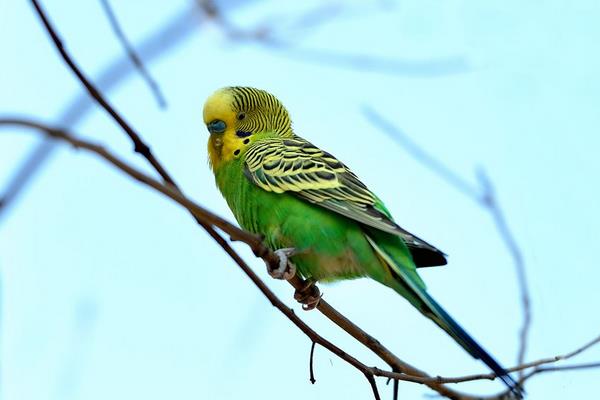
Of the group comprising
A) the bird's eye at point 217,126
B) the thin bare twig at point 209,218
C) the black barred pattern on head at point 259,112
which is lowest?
the thin bare twig at point 209,218

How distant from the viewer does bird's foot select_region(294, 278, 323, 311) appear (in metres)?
4.56

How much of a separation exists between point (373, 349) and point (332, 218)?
2.99 ft

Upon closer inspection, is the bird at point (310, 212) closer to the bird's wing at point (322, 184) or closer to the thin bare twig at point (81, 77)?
the bird's wing at point (322, 184)

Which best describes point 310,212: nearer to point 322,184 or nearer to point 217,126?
Result: point 322,184

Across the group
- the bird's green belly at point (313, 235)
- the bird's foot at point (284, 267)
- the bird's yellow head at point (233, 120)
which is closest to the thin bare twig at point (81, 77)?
the bird's foot at point (284, 267)

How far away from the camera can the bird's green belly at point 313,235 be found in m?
4.43

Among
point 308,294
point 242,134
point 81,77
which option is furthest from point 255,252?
point 242,134

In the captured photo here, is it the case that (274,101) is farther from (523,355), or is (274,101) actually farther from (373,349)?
(523,355)

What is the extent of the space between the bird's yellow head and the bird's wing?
157 mm

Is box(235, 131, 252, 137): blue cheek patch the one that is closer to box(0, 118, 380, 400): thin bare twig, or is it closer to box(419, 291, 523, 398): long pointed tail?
box(0, 118, 380, 400): thin bare twig

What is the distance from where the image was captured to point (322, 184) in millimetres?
4664

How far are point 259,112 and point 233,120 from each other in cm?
27

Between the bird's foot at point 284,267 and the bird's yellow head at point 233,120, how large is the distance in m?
0.92

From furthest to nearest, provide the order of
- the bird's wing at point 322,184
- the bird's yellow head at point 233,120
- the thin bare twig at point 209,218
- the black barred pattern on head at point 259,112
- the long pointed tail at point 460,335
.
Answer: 1. the black barred pattern on head at point 259,112
2. the bird's yellow head at point 233,120
3. the bird's wing at point 322,184
4. the long pointed tail at point 460,335
5. the thin bare twig at point 209,218
